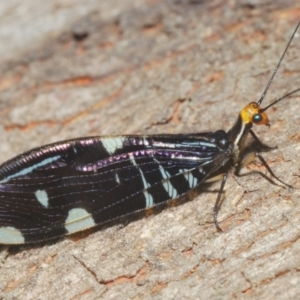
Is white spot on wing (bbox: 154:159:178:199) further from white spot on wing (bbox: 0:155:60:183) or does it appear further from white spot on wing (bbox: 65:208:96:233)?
white spot on wing (bbox: 0:155:60:183)

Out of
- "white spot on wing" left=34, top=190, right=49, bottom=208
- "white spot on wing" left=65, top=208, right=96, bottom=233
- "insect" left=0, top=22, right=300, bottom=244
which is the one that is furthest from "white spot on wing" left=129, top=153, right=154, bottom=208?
"white spot on wing" left=34, top=190, right=49, bottom=208

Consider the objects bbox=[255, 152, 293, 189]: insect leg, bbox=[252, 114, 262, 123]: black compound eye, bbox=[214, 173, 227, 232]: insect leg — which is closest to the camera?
bbox=[214, 173, 227, 232]: insect leg

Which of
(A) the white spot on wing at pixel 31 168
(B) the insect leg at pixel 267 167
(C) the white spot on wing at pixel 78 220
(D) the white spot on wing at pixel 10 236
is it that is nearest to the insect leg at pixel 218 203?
(B) the insect leg at pixel 267 167

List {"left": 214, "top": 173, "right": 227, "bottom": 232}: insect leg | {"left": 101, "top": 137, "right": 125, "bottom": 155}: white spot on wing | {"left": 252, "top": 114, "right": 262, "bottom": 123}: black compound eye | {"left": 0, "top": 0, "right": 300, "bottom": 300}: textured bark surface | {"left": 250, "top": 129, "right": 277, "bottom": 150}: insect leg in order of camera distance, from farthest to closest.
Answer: {"left": 250, "top": 129, "right": 277, "bottom": 150}: insect leg → {"left": 252, "top": 114, "right": 262, "bottom": 123}: black compound eye → {"left": 101, "top": 137, "right": 125, "bottom": 155}: white spot on wing → {"left": 214, "top": 173, "right": 227, "bottom": 232}: insect leg → {"left": 0, "top": 0, "right": 300, "bottom": 300}: textured bark surface

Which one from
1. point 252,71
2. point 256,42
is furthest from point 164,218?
point 256,42

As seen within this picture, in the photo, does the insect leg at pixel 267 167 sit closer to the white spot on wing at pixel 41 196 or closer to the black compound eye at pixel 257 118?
the black compound eye at pixel 257 118

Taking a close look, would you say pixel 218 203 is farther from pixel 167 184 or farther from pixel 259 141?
pixel 259 141

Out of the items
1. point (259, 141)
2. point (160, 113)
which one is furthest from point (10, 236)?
point (259, 141)
